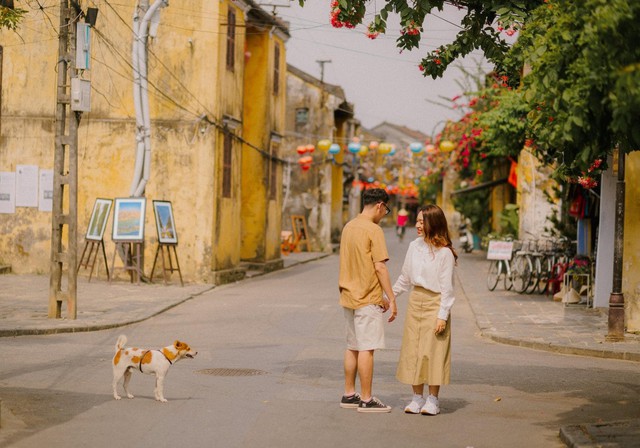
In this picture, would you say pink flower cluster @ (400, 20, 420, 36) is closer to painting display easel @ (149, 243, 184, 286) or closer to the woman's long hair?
the woman's long hair

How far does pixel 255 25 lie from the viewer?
107 feet

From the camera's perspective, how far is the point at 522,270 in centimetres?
2491

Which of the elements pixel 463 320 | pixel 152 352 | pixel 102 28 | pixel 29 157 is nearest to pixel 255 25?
pixel 102 28

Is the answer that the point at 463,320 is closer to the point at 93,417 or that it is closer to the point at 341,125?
the point at 93,417

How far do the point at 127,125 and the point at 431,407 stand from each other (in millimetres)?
18943

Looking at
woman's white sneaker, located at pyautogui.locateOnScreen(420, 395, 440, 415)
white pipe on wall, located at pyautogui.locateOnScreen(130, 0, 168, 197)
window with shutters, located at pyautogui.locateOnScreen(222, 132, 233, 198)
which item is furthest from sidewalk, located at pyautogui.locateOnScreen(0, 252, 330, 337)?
woman's white sneaker, located at pyautogui.locateOnScreen(420, 395, 440, 415)

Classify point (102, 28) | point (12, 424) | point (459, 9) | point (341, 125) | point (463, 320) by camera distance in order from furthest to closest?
1. point (341, 125)
2. point (102, 28)
3. point (463, 320)
4. point (459, 9)
5. point (12, 424)

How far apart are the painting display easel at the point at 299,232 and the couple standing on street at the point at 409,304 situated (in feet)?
124

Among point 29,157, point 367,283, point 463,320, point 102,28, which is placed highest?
point 102,28

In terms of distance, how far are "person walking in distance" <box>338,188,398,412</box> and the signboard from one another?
613 inches

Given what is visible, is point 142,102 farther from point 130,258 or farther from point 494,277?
point 494,277

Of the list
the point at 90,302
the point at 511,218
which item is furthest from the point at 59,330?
the point at 511,218

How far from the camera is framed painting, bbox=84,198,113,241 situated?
25.3 meters

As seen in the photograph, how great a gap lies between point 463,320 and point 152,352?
1051 cm
